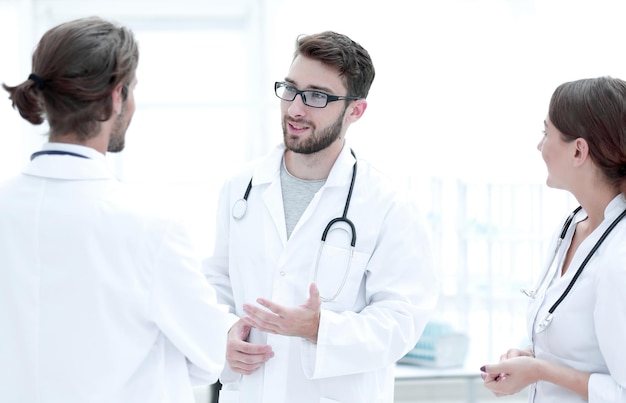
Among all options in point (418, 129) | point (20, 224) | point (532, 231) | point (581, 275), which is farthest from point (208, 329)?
point (418, 129)

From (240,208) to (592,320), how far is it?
2.79ft

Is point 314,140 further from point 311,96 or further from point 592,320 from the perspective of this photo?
point 592,320

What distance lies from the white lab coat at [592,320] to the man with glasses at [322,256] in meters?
0.29

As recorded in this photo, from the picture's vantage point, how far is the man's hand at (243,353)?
1694 millimetres

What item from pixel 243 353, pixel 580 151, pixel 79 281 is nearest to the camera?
pixel 79 281

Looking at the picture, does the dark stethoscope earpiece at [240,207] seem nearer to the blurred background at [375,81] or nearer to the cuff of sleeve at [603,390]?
the cuff of sleeve at [603,390]

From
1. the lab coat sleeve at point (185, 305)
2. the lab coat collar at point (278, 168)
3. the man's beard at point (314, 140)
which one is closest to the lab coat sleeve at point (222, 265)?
the lab coat collar at point (278, 168)

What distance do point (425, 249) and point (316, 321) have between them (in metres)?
0.35

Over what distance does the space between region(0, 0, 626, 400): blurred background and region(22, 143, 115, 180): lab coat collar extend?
346 cm

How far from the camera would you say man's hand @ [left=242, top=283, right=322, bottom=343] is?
1557 millimetres

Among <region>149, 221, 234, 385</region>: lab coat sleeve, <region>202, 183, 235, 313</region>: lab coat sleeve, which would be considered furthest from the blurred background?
<region>149, 221, 234, 385</region>: lab coat sleeve

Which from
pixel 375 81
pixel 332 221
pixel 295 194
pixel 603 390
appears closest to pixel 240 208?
pixel 295 194

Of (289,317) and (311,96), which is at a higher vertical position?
(311,96)

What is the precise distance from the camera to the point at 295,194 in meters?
1.88
